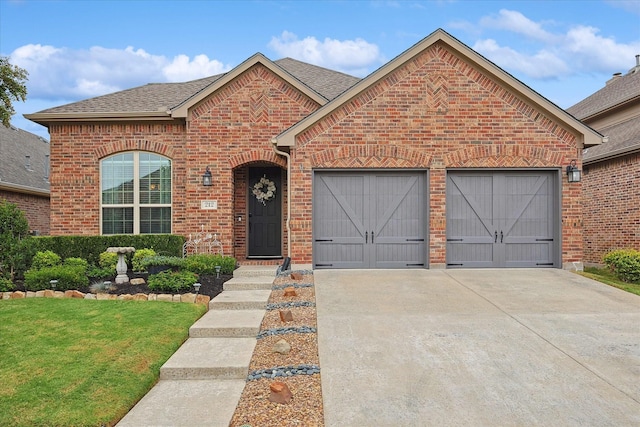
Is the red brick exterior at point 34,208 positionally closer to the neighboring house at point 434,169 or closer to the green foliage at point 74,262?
the green foliage at point 74,262

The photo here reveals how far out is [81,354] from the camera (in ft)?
15.7

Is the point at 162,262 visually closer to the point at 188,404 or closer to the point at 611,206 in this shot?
the point at 188,404

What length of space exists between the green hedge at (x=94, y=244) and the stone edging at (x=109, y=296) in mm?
2452

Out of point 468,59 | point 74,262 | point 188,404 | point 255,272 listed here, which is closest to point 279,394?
point 188,404

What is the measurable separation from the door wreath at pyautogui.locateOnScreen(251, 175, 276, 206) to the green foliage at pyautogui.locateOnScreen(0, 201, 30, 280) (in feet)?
17.7

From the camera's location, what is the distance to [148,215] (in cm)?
1119

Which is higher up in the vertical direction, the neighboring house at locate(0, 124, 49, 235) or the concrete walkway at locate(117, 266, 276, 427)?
the neighboring house at locate(0, 124, 49, 235)

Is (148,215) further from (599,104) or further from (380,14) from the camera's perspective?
(599,104)

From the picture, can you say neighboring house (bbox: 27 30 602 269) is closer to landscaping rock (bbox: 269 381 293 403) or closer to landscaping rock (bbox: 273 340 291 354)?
landscaping rock (bbox: 273 340 291 354)

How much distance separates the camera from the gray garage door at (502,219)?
9883 millimetres

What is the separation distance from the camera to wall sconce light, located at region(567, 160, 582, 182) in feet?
31.2

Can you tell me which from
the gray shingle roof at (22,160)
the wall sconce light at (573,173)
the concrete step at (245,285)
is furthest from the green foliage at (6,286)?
the wall sconce light at (573,173)

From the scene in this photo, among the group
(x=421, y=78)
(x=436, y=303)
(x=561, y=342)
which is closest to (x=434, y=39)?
(x=421, y=78)

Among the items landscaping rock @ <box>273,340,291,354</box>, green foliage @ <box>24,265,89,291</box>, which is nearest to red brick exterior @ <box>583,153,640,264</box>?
landscaping rock @ <box>273,340,291,354</box>
